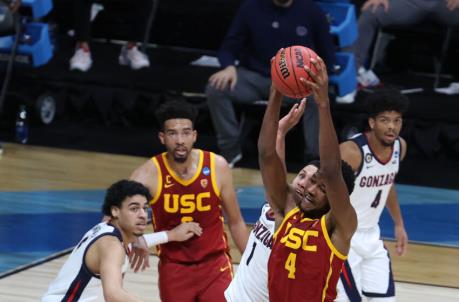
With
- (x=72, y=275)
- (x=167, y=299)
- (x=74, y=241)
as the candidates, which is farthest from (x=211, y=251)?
(x=74, y=241)

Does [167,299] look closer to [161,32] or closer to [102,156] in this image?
[102,156]

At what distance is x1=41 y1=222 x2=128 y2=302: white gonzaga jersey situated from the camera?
5.78 m

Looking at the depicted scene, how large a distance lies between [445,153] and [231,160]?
1.92 m

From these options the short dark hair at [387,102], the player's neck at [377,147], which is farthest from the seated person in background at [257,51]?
the short dark hair at [387,102]

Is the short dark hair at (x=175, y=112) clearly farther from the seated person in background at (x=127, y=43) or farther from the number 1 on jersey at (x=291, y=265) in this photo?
the seated person in background at (x=127, y=43)

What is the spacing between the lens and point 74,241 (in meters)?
9.01

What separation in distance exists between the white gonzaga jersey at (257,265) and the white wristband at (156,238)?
563 millimetres

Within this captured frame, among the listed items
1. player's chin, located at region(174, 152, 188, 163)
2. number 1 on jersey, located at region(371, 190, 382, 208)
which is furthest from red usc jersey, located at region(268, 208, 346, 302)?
number 1 on jersey, located at region(371, 190, 382, 208)

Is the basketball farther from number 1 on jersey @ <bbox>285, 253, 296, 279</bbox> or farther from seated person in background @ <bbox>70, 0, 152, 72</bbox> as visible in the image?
seated person in background @ <bbox>70, 0, 152, 72</bbox>

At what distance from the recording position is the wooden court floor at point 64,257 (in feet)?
26.1

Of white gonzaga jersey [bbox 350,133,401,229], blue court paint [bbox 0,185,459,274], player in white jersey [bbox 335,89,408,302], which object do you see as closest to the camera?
player in white jersey [bbox 335,89,408,302]

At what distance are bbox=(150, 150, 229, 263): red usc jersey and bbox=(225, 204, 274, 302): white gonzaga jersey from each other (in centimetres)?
74

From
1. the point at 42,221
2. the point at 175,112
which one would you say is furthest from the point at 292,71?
the point at 42,221

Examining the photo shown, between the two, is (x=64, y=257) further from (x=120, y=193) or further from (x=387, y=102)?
(x=120, y=193)
